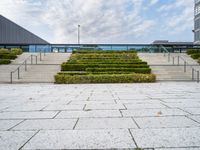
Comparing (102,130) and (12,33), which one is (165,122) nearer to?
(102,130)

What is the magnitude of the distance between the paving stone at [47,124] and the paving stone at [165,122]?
1.29 metres

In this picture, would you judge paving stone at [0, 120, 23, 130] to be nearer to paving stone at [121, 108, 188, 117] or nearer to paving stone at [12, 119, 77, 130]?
paving stone at [12, 119, 77, 130]

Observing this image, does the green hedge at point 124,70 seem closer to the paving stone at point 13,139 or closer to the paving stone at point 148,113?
the paving stone at point 148,113

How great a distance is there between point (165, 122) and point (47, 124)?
2.15 m

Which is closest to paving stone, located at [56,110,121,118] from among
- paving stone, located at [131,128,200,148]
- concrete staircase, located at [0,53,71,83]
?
paving stone, located at [131,128,200,148]

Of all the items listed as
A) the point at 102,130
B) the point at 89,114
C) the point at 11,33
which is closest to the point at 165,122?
the point at 102,130

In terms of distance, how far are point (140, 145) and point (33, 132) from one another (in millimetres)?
1707

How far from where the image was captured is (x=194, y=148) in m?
2.75

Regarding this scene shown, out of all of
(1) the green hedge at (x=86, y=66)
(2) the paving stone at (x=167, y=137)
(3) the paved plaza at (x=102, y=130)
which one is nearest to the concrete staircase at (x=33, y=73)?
(1) the green hedge at (x=86, y=66)

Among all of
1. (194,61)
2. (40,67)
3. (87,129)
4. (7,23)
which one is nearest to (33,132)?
(87,129)

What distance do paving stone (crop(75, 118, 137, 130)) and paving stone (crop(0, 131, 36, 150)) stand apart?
883 millimetres

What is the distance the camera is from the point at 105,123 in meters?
4.09

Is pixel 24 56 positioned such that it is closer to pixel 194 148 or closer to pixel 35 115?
pixel 35 115

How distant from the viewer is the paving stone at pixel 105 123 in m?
3.84
